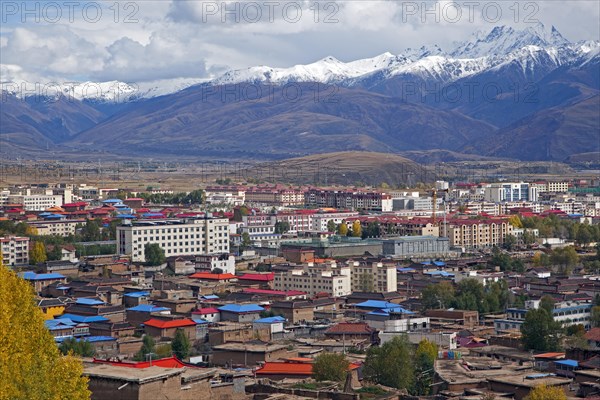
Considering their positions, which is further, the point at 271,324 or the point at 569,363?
the point at 271,324

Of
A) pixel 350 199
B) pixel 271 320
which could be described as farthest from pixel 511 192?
pixel 271 320

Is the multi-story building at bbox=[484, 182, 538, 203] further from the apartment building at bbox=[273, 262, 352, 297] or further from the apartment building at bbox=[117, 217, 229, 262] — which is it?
the apartment building at bbox=[273, 262, 352, 297]

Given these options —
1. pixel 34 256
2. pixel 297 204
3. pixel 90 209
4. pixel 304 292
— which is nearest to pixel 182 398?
pixel 304 292

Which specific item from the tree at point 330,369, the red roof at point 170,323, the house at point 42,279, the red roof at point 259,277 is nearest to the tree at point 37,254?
the house at point 42,279

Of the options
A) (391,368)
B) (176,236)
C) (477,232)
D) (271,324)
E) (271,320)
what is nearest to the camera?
(391,368)

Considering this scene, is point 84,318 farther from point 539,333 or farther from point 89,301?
point 539,333

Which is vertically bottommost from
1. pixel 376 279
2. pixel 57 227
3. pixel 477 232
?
pixel 376 279

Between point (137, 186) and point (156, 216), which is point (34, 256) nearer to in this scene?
point (156, 216)

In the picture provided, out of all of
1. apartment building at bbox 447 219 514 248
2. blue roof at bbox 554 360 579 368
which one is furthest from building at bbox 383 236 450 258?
blue roof at bbox 554 360 579 368
